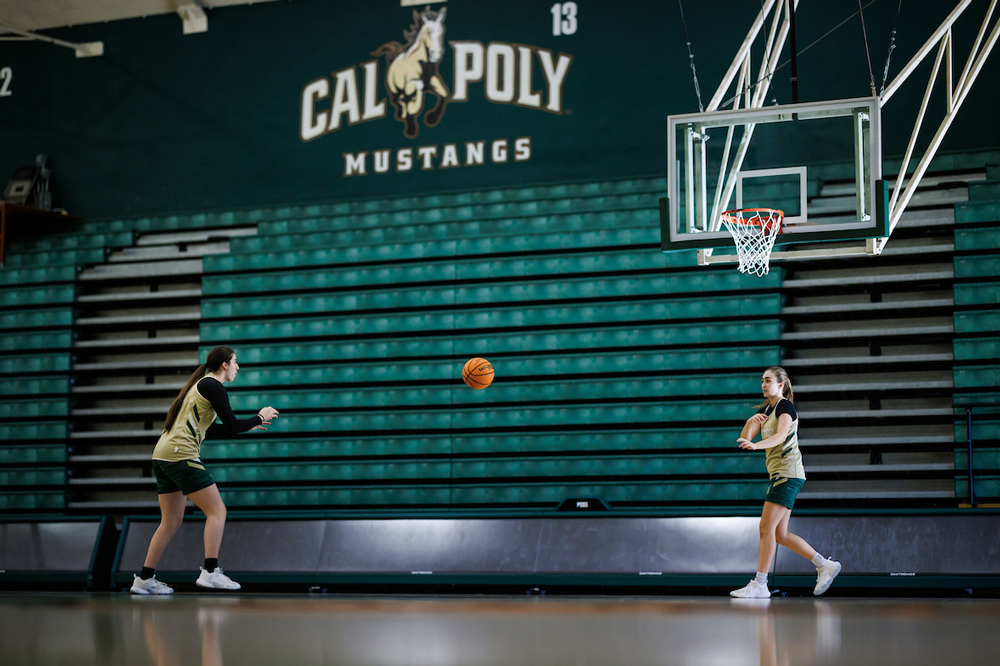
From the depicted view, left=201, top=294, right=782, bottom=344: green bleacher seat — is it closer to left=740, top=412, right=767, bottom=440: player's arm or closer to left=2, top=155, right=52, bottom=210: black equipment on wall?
left=740, top=412, right=767, bottom=440: player's arm

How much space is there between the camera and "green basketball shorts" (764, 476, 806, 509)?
20.2 ft

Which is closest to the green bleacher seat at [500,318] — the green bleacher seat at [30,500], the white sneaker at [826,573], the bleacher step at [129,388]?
the bleacher step at [129,388]

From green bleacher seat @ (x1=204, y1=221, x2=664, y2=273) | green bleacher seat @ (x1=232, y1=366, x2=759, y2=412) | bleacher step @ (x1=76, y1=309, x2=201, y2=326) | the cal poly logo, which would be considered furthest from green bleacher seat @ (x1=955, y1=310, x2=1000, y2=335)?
bleacher step @ (x1=76, y1=309, x2=201, y2=326)

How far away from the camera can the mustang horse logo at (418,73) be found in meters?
10.3

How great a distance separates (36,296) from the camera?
1059 centimetres

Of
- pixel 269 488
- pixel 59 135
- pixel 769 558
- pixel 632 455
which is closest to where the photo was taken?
pixel 769 558

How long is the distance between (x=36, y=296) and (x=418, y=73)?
191 inches

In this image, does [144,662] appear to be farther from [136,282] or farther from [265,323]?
[136,282]

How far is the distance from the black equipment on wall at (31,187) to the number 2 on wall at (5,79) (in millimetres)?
1160

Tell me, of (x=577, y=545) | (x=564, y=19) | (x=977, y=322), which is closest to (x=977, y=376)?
(x=977, y=322)

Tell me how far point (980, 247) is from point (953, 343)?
33.3 inches

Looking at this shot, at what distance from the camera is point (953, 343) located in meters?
8.09

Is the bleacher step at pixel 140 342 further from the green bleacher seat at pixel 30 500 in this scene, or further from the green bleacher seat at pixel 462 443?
the green bleacher seat at pixel 30 500

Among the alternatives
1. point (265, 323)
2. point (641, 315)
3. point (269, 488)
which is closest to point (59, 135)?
point (265, 323)
